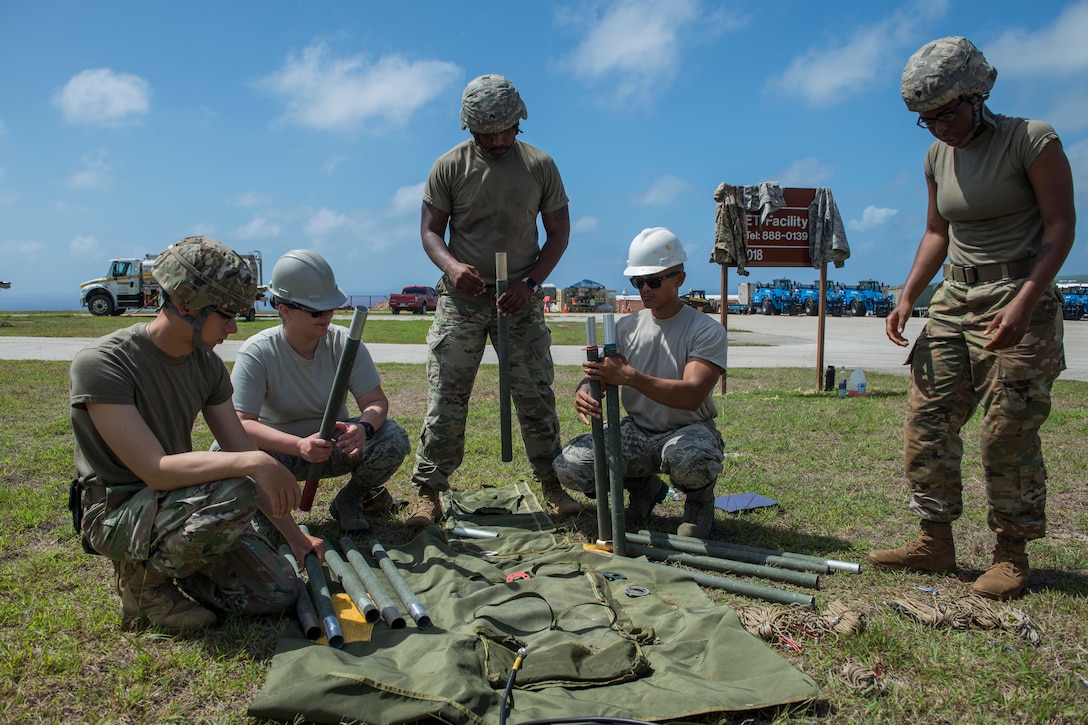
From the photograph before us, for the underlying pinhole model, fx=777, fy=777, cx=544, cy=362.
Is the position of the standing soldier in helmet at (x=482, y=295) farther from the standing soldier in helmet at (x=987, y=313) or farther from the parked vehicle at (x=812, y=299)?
the parked vehicle at (x=812, y=299)

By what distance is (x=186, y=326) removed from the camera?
9.82 feet

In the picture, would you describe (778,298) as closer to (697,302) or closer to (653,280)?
(697,302)

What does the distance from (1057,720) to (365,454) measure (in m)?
3.34

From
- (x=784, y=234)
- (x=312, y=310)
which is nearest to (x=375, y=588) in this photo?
(x=312, y=310)

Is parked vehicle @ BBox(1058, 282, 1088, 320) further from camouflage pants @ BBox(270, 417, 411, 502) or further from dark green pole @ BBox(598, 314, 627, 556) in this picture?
camouflage pants @ BBox(270, 417, 411, 502)

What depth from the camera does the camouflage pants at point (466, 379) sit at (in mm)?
4742

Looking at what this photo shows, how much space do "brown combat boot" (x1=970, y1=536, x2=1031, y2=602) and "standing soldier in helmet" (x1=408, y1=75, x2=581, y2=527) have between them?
2179mm

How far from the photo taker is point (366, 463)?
440 cm

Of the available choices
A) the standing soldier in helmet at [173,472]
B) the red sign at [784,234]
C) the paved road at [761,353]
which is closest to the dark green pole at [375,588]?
the standing soldier in helmet at [173,472]

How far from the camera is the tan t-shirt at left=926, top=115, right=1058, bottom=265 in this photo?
341 centimetres

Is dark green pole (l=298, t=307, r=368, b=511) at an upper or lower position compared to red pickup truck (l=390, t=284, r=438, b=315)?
lower

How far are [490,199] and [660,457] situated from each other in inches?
73.1

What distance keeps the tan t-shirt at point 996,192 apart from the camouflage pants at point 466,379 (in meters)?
2.30

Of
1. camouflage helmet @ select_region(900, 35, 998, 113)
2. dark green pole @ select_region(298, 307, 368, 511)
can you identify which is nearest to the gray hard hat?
dark green pole @ select_region(298, 307, 368, 511)
